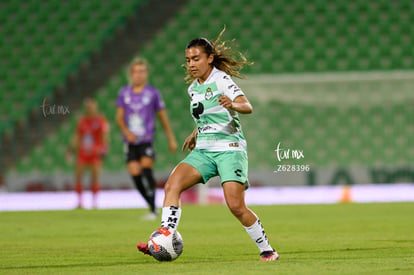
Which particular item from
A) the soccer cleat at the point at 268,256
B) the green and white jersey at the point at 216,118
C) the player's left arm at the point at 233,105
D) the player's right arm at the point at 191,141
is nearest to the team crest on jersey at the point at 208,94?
the green and white jersey at the point at 216,118

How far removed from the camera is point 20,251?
7027 millimetres

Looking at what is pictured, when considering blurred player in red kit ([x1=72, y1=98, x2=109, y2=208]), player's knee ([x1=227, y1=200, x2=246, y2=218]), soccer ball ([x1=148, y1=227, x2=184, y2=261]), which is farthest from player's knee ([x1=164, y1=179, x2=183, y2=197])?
blurred player in red kit ([x1=72, y1=98, x2=109, y2=208])

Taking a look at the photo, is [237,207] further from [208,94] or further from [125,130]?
[125,130]

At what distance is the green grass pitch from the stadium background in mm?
2761

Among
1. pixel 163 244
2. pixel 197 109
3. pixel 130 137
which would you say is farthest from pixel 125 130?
pixel 163 244

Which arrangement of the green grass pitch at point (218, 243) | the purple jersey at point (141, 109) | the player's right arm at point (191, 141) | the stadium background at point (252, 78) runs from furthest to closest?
the stadium background at point (252, 78)
the purple jersey at point (141, 109)
the player's right arm at point (191, 141)
the green grass pitch at point (218, 243)

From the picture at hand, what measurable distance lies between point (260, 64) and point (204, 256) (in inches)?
482

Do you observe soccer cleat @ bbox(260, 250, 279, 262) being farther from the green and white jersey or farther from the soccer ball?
the green and white jersey

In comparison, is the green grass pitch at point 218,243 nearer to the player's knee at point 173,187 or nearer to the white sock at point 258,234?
the white sock at point 258,234

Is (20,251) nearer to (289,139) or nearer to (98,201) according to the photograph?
(98,201)

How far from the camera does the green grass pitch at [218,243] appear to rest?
5.59 m

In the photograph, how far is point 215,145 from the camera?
6105 millimetres

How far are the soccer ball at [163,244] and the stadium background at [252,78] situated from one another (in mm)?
8006

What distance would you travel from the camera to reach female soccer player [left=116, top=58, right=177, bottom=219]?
11.2 meters
